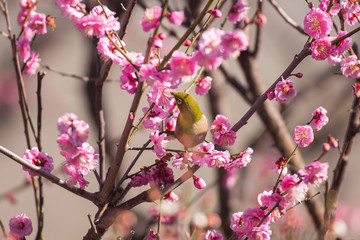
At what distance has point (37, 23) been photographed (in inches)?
43.2

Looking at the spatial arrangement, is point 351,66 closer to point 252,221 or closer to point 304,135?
point 304,135

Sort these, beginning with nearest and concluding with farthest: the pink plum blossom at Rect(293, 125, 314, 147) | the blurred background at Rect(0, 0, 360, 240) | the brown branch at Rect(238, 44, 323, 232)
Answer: the pink plum blossom at Rect(293, 125, 314, 147), the brown branch at Rect(238, 44, 323, 232), the blurred background at Rect(0, 0, 360, 240)

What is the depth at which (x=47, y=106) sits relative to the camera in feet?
10.2

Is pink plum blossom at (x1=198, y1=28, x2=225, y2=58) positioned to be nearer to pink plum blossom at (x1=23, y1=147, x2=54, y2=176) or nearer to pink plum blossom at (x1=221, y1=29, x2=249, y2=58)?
pink plum blossom at (x1=221, y1=29, x2=249, y2=58)

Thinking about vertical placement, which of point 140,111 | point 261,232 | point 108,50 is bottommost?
point 261,232

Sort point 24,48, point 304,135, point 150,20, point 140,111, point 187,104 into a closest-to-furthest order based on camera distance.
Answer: point 150,20 → point 187,104 → point 304,135 → point 24,48 → point 140,111

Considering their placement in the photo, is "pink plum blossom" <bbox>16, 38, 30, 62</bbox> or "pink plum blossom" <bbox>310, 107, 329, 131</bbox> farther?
A: "pink plum blossom" <bbox>16, 38, 30, 62</bbox>

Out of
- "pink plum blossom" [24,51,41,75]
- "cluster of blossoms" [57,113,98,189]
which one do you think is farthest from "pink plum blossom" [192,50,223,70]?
"pink plum blossom" [24,51,41,75]

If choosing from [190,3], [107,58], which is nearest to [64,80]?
[190,3]

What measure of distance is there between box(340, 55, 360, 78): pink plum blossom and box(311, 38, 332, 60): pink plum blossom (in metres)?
0.12

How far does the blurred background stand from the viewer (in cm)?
190

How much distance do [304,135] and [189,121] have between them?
26 centimetres

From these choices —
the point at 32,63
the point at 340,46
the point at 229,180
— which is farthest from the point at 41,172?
the point at 229,180

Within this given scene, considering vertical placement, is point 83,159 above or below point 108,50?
below
